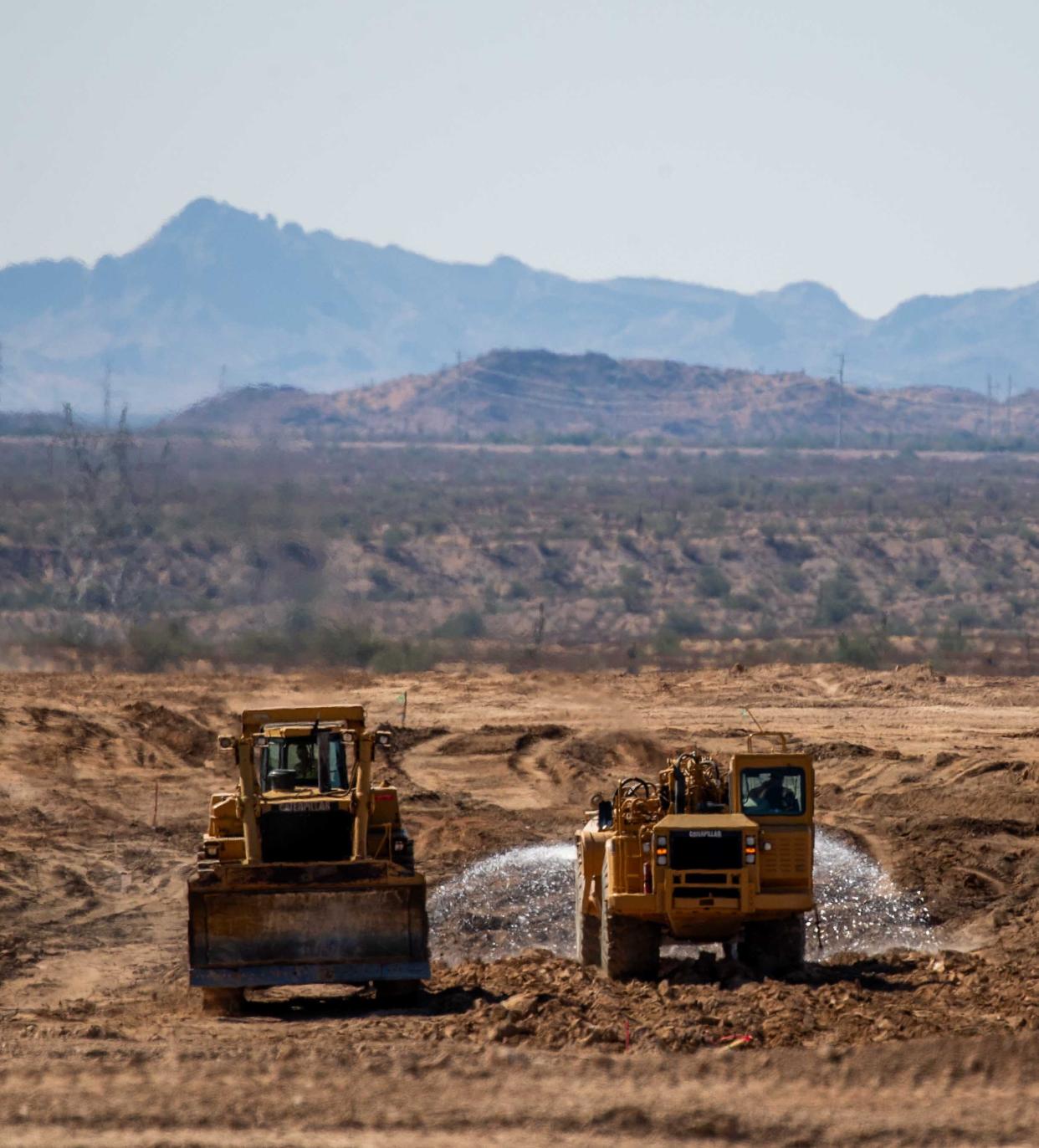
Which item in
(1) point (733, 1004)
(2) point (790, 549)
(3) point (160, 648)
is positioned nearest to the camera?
(1) point (733, 1004)

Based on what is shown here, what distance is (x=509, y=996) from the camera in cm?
1491

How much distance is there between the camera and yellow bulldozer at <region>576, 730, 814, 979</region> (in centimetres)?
1522

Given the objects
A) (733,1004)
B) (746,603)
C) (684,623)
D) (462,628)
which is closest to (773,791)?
(733,1004)

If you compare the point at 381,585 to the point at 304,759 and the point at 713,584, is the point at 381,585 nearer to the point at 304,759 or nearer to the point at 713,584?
the point at 713,584

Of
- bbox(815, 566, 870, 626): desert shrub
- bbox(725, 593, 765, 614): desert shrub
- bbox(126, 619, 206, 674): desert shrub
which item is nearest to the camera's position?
bbox(126, 619, 206, 674): desert shrub

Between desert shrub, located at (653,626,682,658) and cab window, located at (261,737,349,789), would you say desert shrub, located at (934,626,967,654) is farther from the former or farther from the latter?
cab window, located at (261,737,349,789)

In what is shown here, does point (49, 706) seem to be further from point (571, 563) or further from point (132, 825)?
point (571, 563)

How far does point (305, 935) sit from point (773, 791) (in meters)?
4.15

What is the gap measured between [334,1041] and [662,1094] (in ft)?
9.02

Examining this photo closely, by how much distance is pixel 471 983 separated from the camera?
623 inches

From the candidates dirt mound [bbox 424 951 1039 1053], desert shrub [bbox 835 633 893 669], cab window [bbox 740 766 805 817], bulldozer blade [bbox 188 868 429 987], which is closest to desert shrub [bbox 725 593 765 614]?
desert shrub [bbox 835 633 893 669]

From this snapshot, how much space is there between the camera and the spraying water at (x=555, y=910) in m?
19.4

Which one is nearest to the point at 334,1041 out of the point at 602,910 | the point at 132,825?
the point at 602,910

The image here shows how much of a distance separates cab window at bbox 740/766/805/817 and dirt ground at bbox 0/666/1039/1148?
53.1 inches
